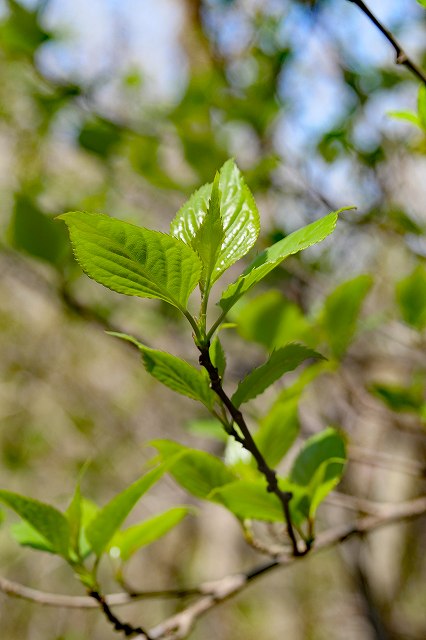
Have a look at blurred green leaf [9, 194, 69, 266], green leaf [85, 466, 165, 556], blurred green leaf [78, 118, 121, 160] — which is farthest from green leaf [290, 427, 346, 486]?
blurred green leaf [78, 118, 121, 160]

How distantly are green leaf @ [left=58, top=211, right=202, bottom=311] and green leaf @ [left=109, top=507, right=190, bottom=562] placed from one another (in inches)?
11.1

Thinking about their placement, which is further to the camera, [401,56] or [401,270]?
[401,270]

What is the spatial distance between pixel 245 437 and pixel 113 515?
0.18 meters

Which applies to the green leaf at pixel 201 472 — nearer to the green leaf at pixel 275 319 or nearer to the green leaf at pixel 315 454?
the green leaf at pixel 315 454

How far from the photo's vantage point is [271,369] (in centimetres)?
46

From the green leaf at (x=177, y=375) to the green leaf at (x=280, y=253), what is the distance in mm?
62

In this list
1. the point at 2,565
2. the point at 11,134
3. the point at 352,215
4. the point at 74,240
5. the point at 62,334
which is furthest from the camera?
the point at 2,565

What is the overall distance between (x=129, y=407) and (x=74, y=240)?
2238mm

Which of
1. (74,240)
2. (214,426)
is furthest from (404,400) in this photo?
(74,240)

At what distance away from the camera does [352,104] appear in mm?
1341

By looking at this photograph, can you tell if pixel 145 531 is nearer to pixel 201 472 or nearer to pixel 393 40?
pixel 201 472

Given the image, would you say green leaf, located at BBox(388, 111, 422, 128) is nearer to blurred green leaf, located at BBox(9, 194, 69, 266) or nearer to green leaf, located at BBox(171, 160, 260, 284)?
green leaf, located at BBox(171, 160, 260, 284)

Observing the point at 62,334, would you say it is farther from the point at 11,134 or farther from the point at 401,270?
the point at 401,270

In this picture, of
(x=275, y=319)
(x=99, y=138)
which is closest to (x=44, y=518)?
(x=275, y=319)
